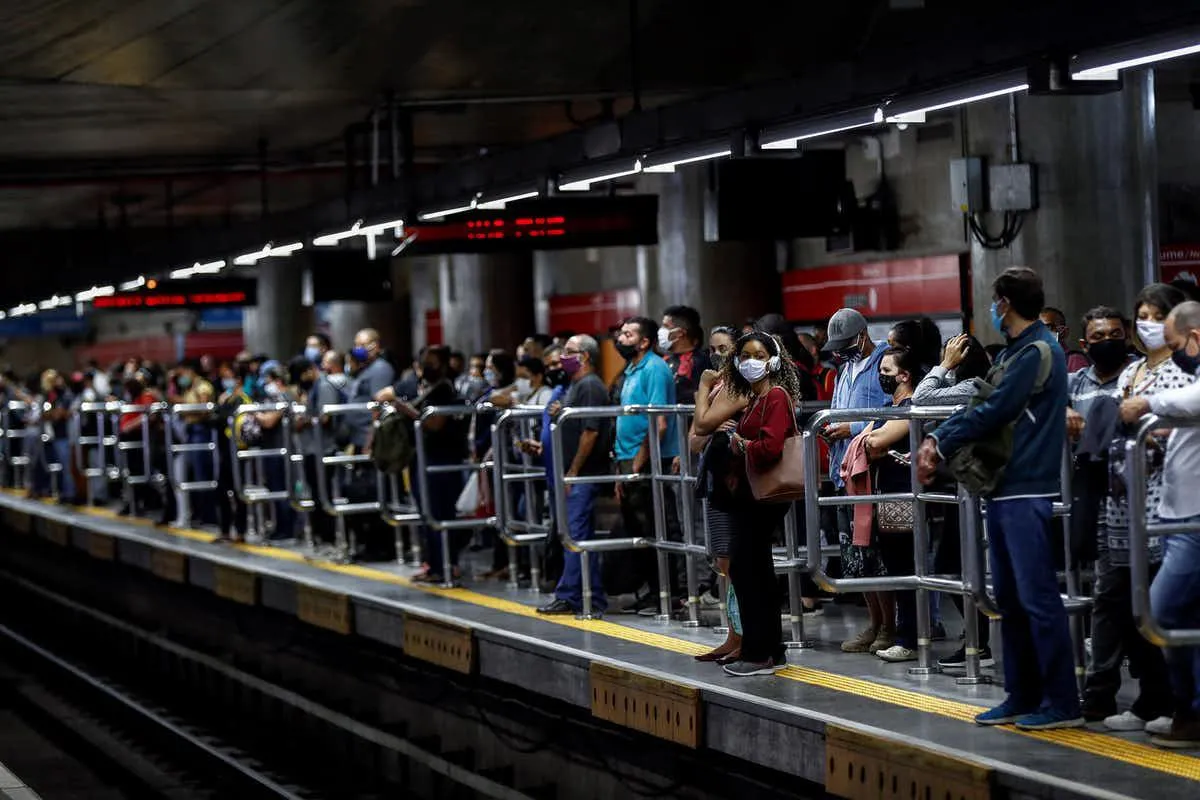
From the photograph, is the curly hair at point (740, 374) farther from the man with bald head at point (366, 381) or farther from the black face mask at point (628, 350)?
the man with bald head at point (366, 381)

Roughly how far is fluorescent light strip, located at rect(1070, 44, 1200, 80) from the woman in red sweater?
1.89 meters

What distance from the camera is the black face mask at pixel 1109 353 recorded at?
713 cm

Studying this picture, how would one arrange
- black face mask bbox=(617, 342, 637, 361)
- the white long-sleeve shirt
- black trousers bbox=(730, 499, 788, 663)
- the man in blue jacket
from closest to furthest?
the white long-sleeve shirt < the man in blue jacket < black trousers bbox=(730, 499, 788, 663) < black face mask bbox=(617, 342, 637, 361)

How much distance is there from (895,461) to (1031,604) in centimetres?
182

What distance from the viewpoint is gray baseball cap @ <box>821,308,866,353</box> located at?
8.87 meters

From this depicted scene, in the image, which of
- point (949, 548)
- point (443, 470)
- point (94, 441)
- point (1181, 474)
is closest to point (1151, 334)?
point (1181, 474)

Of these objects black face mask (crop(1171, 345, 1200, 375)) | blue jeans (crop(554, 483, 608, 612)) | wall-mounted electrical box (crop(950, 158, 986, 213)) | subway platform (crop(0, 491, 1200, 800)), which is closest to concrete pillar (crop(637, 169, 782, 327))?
wall-mounted electrical box (crop(950, 158, 986, 213))

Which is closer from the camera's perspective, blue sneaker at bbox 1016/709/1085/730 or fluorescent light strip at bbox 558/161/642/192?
blue sneaker at bbox 1016/709/1085/730

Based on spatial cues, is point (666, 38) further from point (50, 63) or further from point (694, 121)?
point (50, 63)

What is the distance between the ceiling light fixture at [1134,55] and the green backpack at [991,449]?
1.10 meters

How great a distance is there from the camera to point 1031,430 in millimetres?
6871

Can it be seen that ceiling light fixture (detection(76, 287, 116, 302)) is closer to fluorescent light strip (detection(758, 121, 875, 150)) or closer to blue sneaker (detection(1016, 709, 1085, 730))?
fluorescent light strip (detection(758, 121, 875, 150))

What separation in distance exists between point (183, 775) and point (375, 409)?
9.88 feet

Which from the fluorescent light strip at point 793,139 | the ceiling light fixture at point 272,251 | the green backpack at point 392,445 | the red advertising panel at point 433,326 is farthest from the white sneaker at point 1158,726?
the red advertising panel at point 433,326
